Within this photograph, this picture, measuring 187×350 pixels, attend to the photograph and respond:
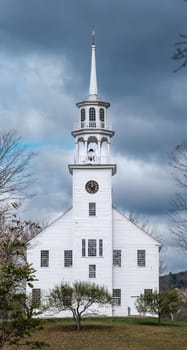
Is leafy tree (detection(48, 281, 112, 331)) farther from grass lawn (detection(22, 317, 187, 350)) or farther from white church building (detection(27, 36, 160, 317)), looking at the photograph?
white church building (detection(27, 36, 160, 317))

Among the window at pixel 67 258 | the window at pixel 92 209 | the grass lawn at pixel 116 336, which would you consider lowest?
the grass lawn at pixel 116 336

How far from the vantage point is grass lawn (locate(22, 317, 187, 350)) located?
3478cm

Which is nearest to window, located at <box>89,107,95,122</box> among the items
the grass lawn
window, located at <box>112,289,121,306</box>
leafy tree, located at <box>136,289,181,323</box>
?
window, located at <box>112,289,121,306</box>

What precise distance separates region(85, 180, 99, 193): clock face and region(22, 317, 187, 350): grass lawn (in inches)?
516

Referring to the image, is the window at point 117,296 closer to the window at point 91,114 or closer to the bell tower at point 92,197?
the bell tower at point 92,197

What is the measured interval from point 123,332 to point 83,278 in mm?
14823

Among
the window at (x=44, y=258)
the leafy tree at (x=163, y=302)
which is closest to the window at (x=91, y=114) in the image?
the window at (x=44, y=258)

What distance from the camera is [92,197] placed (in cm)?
5459

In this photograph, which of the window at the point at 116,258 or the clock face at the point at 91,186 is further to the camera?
the clock face at the point at 91,186

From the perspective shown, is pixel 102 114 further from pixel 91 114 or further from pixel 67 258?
pixel 67 258

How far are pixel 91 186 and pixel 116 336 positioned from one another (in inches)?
754

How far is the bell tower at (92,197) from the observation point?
176 ft

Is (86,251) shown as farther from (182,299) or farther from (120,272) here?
(182,299)

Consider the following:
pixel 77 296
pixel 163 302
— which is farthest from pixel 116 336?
pixel 163 302
